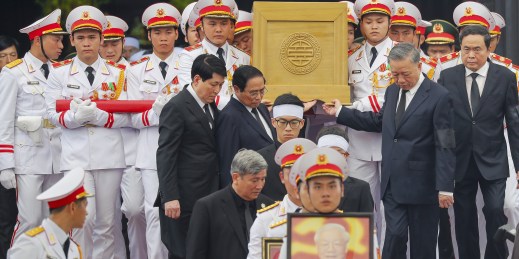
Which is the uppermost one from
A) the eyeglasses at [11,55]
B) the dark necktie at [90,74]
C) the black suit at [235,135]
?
the eyeglasses at [11,55]

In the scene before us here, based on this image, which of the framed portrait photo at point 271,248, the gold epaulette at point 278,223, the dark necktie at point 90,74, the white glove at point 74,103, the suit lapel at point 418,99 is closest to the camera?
the framed portrait photo at point 271,248

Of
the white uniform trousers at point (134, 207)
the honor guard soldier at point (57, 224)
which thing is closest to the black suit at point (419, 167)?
the white uniform trousers at point (134, 207)

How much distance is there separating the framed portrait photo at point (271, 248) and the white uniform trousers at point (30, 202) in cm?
466

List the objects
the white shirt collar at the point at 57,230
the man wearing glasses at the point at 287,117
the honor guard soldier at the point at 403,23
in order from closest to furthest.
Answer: the white shirt collar at the point at 57,230 → the man wearing glasses at the point at 287,117 → the honor guard soldier at the point at 403,23

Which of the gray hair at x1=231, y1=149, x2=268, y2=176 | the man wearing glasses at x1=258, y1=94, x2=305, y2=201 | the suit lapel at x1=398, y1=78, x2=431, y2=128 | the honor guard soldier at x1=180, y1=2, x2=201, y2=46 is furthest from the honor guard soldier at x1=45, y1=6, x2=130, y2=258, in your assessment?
the gray hair at x1=231, y1=149, x2=268, y2=176

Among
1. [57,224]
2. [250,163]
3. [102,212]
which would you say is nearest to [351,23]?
[102,212]

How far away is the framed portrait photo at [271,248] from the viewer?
9.80 m

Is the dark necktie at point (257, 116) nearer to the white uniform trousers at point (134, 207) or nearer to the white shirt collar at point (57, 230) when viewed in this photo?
the white uniform trousers at point (134, 207)

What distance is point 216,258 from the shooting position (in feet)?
36.3

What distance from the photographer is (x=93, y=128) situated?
13867 mm

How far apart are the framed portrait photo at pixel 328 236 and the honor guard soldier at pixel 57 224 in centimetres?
140

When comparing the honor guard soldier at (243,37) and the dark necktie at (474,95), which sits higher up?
the honor guard soldier at (243,37)

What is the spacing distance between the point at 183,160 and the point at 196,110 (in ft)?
1.46

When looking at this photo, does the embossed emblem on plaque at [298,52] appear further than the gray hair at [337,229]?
Yes
